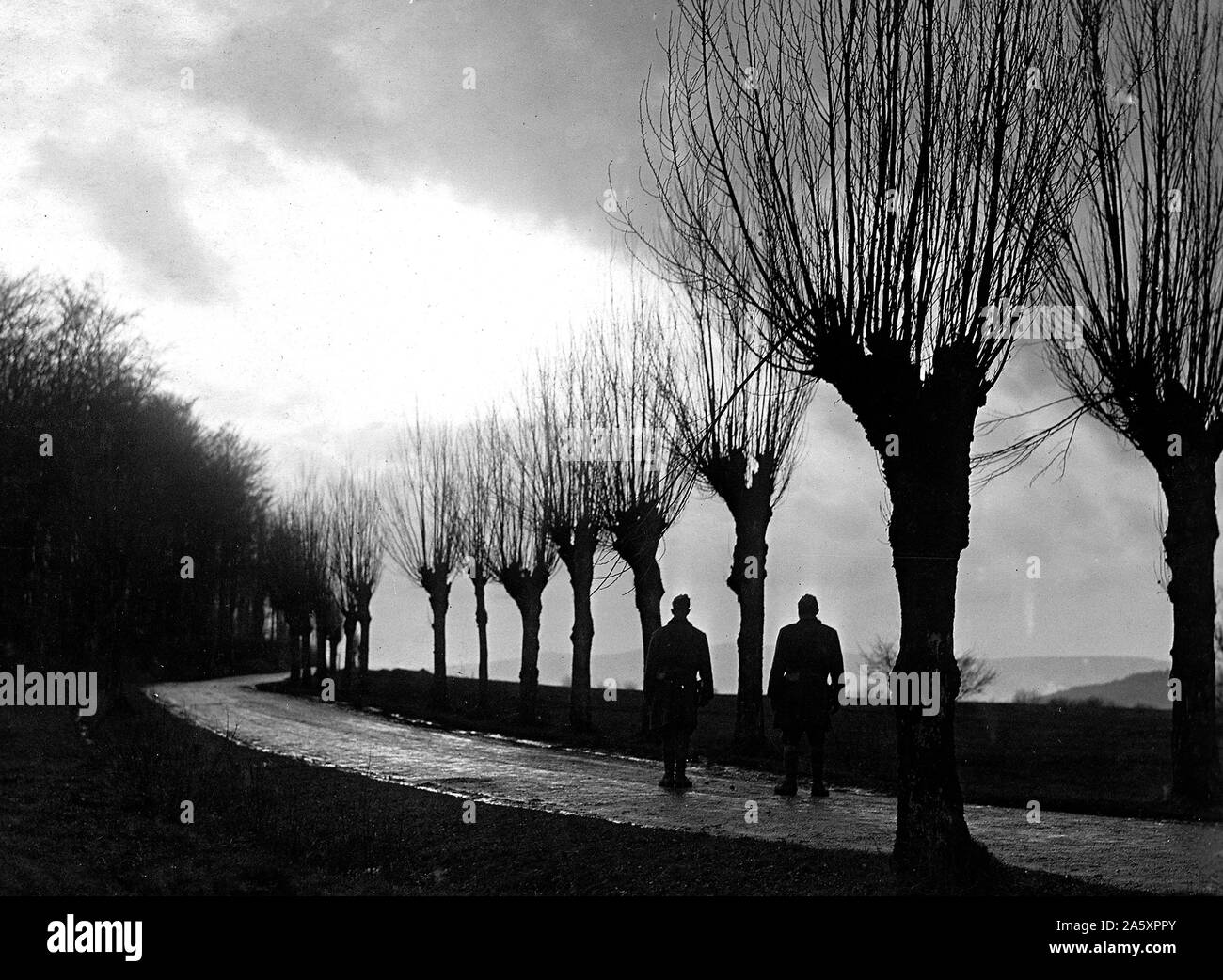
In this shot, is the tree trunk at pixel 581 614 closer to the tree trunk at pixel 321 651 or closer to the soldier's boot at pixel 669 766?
the soldier's boot at pixel 669 766

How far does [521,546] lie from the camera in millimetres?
33000

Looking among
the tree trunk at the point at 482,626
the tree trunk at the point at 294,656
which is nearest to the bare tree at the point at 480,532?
the tree trunk at the point at 482,626

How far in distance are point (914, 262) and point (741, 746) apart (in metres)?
12.1

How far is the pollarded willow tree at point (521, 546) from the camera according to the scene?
95.5 feet

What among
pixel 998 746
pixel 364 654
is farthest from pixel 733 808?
pixel 364 654

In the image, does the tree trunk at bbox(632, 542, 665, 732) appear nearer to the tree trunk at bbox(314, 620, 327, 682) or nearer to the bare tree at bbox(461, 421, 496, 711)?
the bare tree at bbox(461, 421, 496, 711)

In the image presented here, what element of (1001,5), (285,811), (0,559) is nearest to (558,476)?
(0,559)

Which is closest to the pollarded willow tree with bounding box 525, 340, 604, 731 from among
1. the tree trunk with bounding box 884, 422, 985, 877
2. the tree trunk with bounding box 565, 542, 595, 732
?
the tree trunk with bounding box 565, 542, 595, 732

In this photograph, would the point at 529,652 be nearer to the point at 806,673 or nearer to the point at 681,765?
the point at 681,765

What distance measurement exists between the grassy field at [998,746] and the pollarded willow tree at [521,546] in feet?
5.02

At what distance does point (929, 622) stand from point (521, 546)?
25119 mm

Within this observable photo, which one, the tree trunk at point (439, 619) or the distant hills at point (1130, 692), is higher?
the tree trunk at point (439, 619)

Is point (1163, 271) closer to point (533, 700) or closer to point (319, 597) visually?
point (533, 700)

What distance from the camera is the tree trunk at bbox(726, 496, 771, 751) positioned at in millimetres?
19125
